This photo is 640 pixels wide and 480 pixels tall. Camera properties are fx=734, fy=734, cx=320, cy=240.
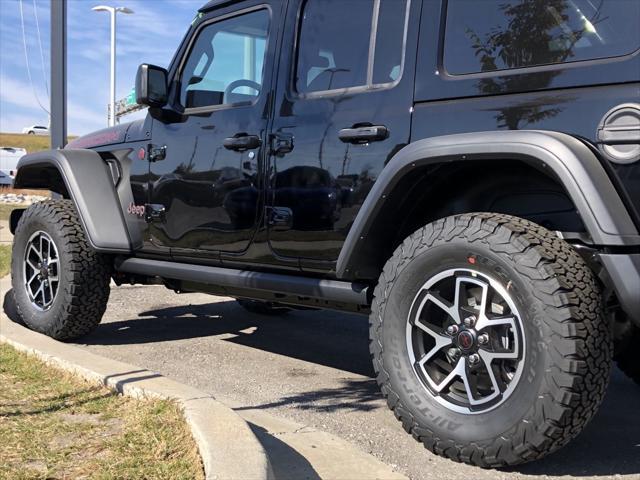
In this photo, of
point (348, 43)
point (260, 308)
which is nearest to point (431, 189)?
point (348, 43)

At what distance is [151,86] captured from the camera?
4.44 m

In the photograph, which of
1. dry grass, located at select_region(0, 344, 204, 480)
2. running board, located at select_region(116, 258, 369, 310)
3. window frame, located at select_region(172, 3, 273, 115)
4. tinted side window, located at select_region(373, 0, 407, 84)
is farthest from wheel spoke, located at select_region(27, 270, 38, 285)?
tinted side window, located at select_region(373, 0, 407, 84)

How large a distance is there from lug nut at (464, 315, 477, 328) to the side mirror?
8.23ft

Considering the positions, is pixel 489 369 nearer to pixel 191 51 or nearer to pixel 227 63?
pixel 227 63

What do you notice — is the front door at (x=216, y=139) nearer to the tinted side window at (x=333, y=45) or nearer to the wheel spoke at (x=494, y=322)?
the tinted side window at (x=333, y=45)

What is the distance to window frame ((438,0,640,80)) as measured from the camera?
2.58 m

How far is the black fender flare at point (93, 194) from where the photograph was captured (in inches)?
183

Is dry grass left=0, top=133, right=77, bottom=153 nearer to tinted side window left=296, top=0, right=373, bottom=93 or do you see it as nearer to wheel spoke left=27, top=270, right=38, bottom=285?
wheel spoke left=27, top=270, right=38, bottom=285

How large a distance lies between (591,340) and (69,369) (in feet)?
8.68

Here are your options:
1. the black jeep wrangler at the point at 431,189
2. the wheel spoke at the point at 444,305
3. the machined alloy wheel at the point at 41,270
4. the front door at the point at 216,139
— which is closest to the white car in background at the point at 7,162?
the machined alloy wheel at the point at 41,270

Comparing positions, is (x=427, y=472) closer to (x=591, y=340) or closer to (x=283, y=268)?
(x=591, y=340)

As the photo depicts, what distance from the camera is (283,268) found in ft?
12.3

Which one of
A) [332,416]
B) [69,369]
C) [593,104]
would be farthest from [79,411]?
[593,104]

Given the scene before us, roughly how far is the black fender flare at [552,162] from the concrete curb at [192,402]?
109 centimetres
